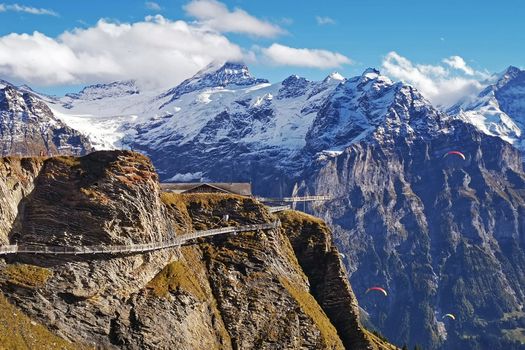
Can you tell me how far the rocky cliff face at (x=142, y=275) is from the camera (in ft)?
358

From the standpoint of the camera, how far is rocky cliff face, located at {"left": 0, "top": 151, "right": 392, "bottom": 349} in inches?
4293

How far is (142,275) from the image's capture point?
406 feet

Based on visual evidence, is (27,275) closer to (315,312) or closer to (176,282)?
(176,282)

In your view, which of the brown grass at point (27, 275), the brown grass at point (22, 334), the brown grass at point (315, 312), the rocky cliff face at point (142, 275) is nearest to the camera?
the brown grass at point (22, 334)

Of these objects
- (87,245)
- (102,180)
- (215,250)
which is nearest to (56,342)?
(87,245)

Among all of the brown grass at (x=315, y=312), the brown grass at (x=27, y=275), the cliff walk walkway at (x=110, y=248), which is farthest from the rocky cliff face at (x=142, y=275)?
the cliff walk walkway at (x=110, y=248)

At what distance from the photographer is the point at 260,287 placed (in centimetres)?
14412

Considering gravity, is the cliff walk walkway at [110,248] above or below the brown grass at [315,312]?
above

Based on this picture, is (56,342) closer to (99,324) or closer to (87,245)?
(99,324)

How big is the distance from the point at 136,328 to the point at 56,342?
15483 millimetres

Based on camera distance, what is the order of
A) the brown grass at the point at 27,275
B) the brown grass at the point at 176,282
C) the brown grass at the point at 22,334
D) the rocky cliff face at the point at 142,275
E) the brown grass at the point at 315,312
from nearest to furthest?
the brown grass at the point at 22,334 < the brown grass at the point at 27,275 < the rocky cliff face at the point at 142,275 < the brown grass at the point at 176,282 < the brown grass at the point at 315,312

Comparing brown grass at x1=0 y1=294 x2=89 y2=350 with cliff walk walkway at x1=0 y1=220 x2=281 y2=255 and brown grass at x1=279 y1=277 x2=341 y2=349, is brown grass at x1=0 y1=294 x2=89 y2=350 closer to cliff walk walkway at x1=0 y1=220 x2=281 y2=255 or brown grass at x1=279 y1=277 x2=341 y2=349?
cliff walk walkway at x1=0 y1=220 x2=281 y2=255

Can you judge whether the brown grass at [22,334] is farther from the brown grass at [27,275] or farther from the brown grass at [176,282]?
the brown grass at [176,282]

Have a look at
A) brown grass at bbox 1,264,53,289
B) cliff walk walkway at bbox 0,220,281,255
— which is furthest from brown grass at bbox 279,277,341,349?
brown grass at bbox 1,264,53,289
